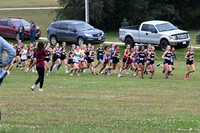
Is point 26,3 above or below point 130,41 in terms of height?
above

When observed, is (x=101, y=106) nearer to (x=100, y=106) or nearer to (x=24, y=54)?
(x=100, y=106)

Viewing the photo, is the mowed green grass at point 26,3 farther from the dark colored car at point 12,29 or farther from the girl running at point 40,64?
the girl running at point 40,64

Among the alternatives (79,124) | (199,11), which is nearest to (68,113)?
(79,124)

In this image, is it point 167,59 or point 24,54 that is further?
point 24,54

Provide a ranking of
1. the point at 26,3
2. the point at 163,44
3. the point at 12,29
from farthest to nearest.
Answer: the point at 26,3 < the point at 12,29 < the point at 163,44

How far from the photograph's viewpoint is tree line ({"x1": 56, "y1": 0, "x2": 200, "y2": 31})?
4304 centimetres

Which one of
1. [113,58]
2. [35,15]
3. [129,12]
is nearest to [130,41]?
[113,58]

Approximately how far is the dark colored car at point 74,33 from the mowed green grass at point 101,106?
13687 mm

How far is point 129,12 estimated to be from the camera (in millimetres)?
45250

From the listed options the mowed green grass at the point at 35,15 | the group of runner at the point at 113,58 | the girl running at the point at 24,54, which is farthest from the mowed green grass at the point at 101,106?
the mowed green grass at the point at 35,15

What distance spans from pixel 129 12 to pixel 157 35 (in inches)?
566

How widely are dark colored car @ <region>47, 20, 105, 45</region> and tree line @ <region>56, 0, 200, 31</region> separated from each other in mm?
8085

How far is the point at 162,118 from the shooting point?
382 inches

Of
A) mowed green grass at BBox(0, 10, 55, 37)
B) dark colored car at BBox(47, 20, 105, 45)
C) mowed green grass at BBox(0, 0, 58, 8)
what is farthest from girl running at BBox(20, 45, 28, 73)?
mowed green grass at BBox(0, 0, 58, 8)
